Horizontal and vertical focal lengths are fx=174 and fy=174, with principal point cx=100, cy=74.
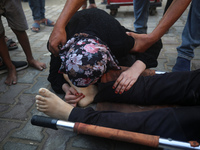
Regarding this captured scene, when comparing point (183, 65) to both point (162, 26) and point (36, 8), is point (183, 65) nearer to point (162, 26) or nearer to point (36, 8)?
point (162, 26)

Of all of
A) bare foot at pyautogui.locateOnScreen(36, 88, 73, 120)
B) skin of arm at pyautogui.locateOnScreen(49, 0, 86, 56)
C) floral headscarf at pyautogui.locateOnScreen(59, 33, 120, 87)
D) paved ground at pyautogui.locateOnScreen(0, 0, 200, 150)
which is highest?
skin of arm at pyautogui.locateOnScreen(49, 0, 86, 56)

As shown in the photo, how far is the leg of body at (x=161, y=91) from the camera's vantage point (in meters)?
1.26

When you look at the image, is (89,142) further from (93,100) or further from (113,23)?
(113,23)

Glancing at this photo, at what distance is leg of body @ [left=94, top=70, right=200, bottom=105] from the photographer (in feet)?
4.14

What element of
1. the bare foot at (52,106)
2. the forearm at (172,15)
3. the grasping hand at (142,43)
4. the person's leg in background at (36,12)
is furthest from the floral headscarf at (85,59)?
the person's leg in background at (36,12)

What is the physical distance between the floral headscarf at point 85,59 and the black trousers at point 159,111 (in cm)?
23

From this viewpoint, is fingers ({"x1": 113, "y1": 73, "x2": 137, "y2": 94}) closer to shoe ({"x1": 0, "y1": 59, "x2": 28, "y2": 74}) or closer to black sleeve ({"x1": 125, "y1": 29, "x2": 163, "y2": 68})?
black sleeve ({"x1": 125, "y1": 29, "x2": 163, "y2": 68})

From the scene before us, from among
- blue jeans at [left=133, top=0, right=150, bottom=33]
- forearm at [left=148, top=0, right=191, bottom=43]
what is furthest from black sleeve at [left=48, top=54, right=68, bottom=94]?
blue jeans at [left=133, top=0, right=150, bottom=33]

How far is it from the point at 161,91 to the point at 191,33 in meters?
0.93

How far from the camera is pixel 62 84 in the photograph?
66.6 inches

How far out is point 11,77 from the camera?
6.56 feet

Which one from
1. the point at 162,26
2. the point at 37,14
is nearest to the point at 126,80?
the point at 162,26

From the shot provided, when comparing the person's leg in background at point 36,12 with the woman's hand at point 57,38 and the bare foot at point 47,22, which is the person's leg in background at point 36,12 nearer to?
the bare foot at point 47,22

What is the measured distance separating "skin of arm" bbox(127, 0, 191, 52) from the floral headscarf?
0.41 m
